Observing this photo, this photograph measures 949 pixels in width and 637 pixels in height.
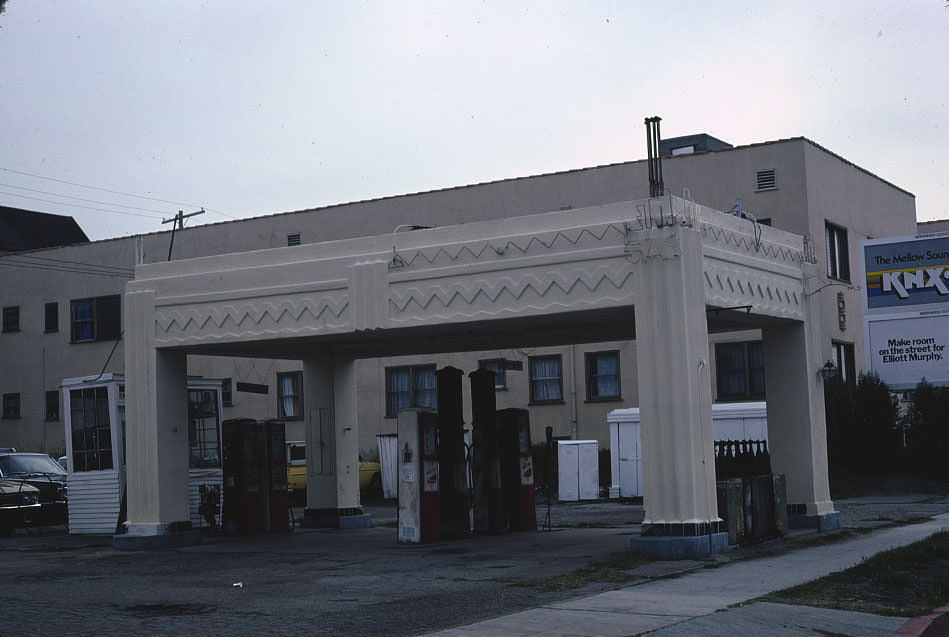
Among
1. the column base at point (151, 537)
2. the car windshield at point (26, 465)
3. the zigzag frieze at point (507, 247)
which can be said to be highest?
the zigzag frieze at point (507, 247)

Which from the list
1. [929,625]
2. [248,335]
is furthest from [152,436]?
[929,625]

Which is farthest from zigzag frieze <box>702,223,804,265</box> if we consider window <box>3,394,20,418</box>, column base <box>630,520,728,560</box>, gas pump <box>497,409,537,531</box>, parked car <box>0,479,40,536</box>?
window <box>3,394,20,418</box>

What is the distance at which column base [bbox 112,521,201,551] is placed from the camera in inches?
862

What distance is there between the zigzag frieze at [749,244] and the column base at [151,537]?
35.8 feet

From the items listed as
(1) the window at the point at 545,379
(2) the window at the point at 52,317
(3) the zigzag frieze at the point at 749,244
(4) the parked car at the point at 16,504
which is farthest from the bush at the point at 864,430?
(2) the window at the point at 52,317

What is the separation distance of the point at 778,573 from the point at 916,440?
21805 mm

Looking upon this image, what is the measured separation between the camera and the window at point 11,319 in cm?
5394

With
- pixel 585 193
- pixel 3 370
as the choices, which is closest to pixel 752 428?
pixel 585 193

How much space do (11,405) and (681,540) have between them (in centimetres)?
4404

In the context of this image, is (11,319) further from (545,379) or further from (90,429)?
(90,429)

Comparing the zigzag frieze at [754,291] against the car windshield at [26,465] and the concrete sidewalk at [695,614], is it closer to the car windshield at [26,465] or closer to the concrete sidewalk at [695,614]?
the concrete sidewalk at [695,614]

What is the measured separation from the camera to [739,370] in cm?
4066

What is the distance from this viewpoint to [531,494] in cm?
2377

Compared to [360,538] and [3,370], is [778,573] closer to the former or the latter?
[360,538]
